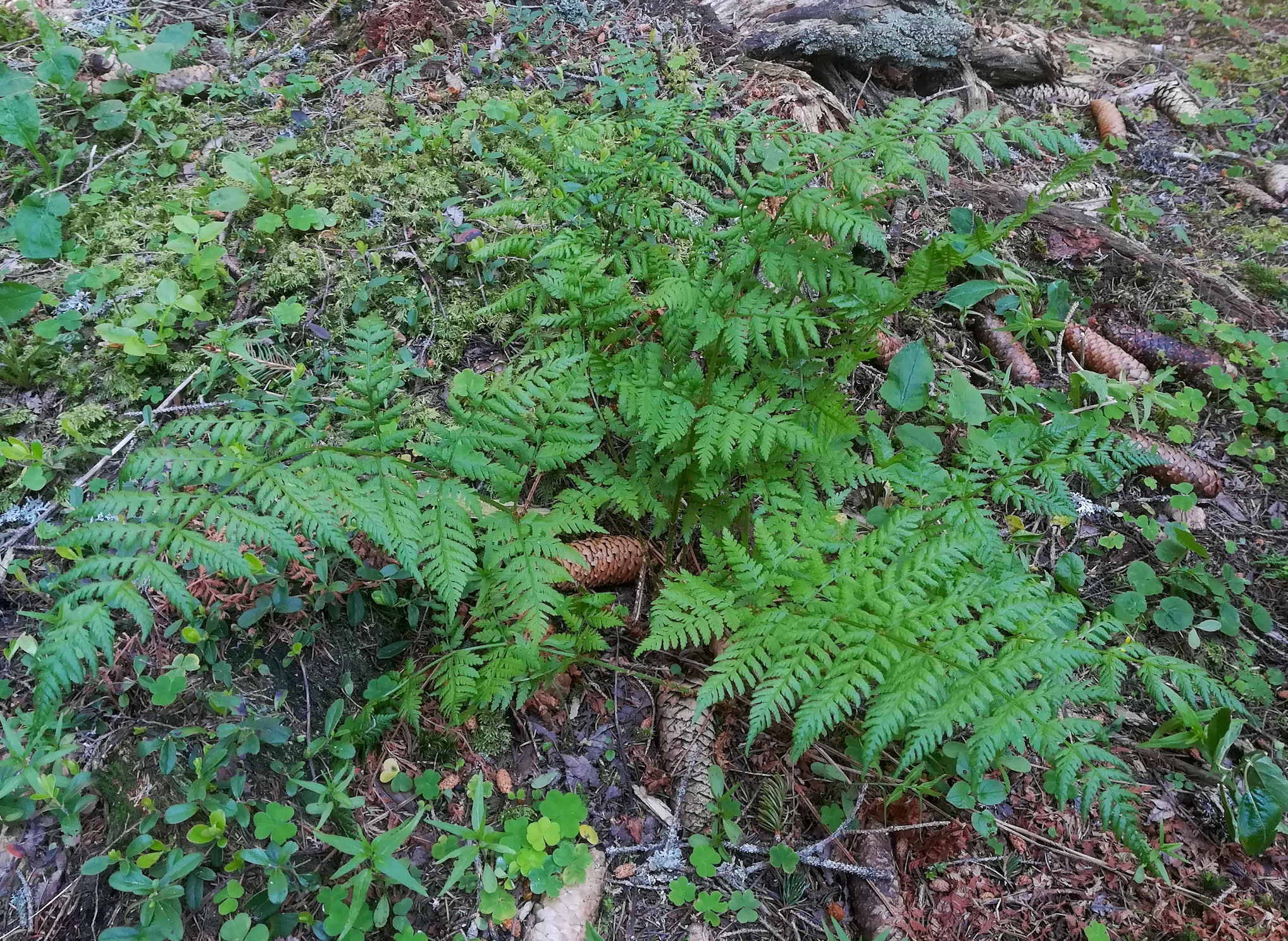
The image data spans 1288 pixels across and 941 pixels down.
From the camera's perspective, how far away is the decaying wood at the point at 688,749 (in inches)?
99.3

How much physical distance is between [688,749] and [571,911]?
0.65 meters

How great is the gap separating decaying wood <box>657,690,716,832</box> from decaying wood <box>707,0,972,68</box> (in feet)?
13.6

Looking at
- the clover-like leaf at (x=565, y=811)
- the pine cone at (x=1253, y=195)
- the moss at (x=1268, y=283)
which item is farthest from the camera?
the pine cone at (x=1253, y=195)

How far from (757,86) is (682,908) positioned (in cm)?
442

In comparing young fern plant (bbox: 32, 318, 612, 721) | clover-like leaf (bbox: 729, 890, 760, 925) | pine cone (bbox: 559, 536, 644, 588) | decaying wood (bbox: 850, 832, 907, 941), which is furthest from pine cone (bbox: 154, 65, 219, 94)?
decaying wood (bbox: 850, 832, 907, 941)

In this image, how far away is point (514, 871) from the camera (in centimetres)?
225

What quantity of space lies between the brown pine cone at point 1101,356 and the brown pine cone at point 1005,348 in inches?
10.5

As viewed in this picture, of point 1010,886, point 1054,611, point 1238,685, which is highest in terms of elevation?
point 1054,611

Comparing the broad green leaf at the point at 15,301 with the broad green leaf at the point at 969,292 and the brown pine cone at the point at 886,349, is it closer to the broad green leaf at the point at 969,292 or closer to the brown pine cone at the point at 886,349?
the brown pine cone at the point at 886,349

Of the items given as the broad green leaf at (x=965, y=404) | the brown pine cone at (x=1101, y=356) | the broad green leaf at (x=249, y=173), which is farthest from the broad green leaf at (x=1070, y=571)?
the broad green leaf at (x=249, y=173)

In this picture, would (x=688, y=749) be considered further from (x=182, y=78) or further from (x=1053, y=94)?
(x=1053, y=94)

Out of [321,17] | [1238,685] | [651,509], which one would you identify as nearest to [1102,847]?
[1238,685]

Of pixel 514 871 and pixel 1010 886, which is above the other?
pixel 514 871

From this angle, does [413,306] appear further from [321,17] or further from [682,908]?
[682,908]
